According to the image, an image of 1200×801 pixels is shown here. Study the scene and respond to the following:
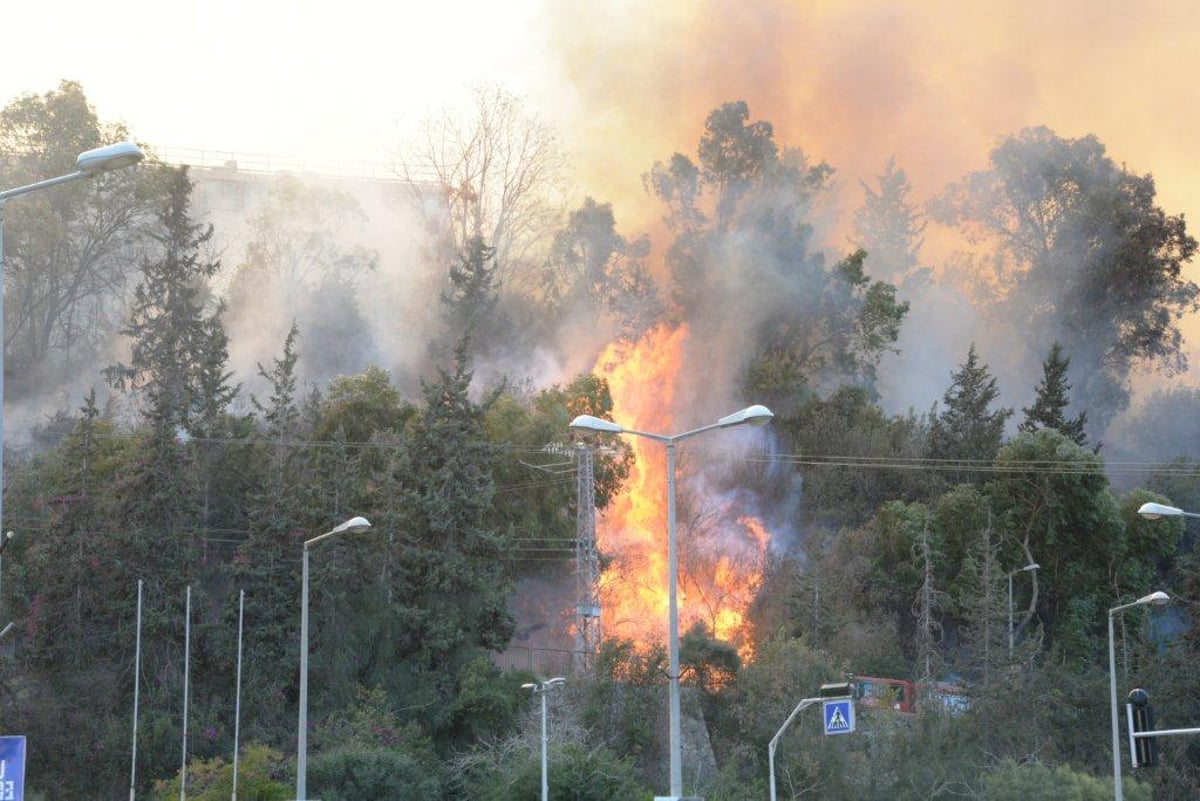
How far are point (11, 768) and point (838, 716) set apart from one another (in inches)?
1400

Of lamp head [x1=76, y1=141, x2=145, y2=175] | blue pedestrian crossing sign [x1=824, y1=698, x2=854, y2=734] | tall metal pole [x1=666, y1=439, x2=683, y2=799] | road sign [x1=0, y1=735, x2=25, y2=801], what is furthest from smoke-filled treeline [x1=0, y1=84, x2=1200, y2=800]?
lamp head [x1=76, y1=141, x2=145, y2=175]

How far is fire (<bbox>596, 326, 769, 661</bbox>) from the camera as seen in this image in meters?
81.2

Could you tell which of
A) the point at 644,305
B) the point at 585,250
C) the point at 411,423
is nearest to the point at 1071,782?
the point at 411,423

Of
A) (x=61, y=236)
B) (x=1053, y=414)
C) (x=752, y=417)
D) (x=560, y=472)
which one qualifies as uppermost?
(x=61, y=236)

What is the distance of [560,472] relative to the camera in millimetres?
79188

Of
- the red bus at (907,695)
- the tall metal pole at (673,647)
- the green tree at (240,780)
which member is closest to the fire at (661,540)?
the red bus at (907,695)

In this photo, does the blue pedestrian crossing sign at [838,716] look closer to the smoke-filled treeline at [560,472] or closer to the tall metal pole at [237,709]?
the smoke-filled treeline at [560,472]

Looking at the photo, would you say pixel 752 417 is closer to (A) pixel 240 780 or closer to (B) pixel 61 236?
(A) pixel 240 780

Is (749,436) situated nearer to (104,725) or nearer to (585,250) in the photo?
(585,250)

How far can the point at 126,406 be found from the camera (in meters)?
90.7

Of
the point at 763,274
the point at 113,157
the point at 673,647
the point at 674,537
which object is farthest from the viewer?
the point at 763,274

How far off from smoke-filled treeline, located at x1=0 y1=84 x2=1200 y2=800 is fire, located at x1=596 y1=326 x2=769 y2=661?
1181 millimetres

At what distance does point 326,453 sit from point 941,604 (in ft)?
92.5

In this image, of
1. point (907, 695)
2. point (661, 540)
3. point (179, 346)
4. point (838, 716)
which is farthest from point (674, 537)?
point (661, 540)
